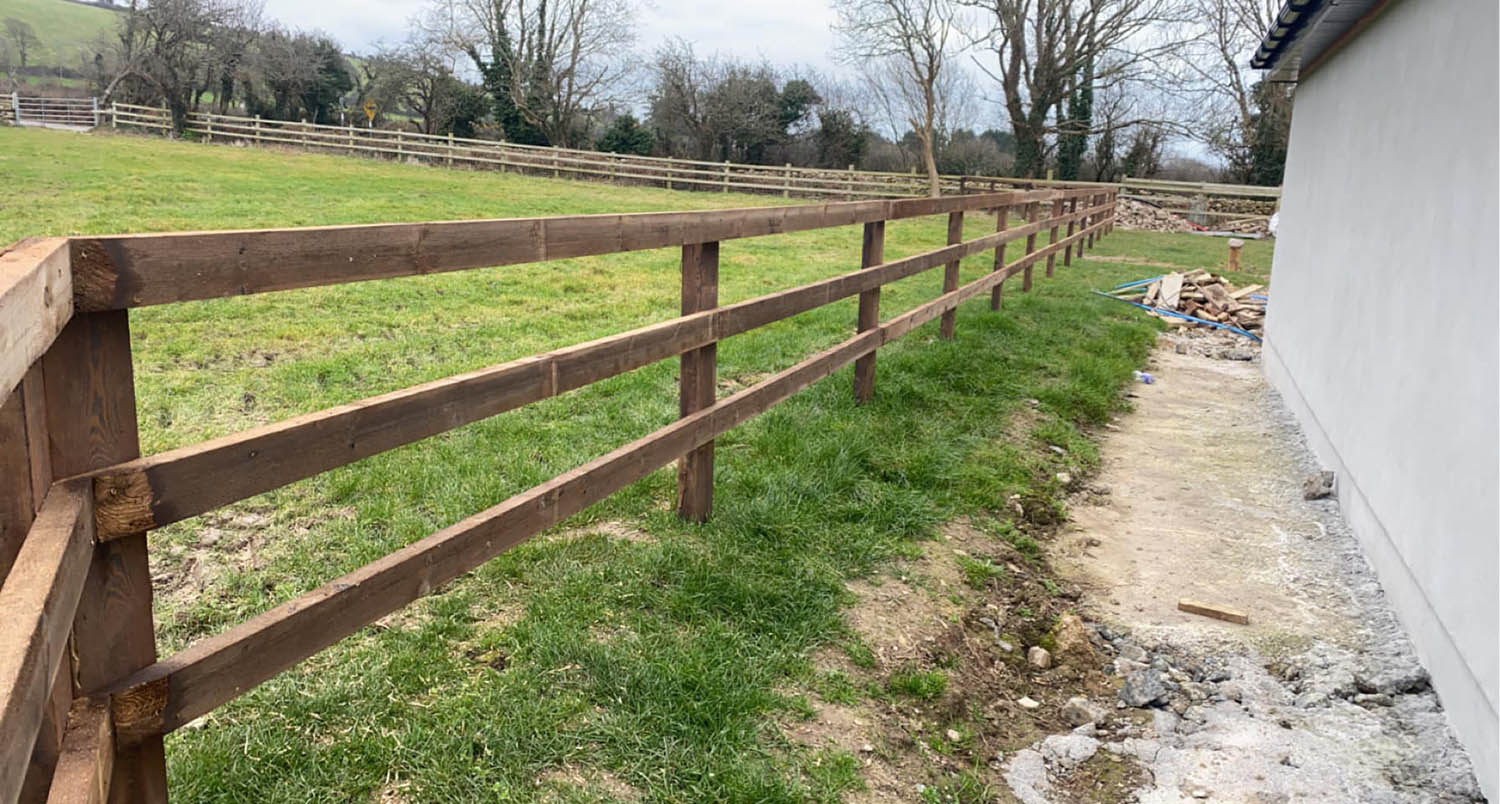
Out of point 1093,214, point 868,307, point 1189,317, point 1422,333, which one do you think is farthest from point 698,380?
point 1093,214

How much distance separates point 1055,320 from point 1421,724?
6.77m

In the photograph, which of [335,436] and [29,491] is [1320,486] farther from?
[29,491]

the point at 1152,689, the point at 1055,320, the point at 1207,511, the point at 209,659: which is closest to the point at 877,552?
the point at 1152,689

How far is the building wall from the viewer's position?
3160 millimetres

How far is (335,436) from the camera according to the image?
2.03 meters

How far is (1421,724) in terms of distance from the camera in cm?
316

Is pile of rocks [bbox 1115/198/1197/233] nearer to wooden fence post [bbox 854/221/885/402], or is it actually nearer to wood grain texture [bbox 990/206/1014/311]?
wood grain texture [bbox 990/206/1014/311]

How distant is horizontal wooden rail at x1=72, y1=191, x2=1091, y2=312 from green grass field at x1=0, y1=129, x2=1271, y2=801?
116 centimetres

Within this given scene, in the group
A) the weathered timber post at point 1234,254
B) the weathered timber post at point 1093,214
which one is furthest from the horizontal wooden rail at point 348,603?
the weathered timber post at point 1093,214

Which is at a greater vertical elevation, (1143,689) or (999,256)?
(999,256)

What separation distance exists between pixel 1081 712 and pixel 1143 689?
0.28 metres

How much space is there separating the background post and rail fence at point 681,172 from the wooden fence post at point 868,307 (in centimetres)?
2113

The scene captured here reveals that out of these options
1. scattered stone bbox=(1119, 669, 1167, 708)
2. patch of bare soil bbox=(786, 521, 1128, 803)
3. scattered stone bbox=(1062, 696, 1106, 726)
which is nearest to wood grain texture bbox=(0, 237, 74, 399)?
patch of bare soil bbox=(786, 521, 1128, 803)

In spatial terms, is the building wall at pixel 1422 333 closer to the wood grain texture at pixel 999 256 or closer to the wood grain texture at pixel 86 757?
the wood grain texture at pixel 999 256
